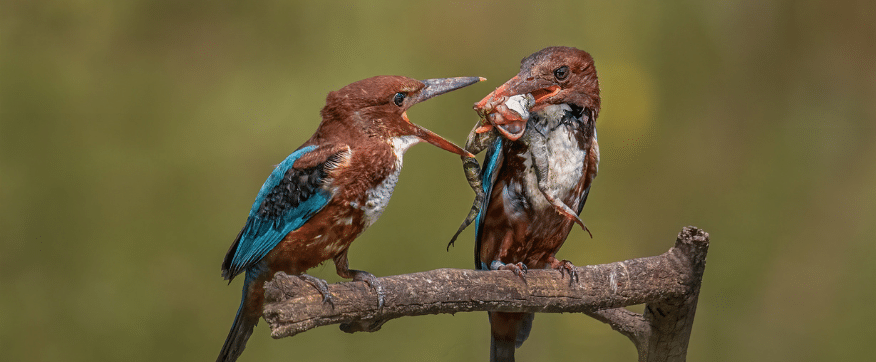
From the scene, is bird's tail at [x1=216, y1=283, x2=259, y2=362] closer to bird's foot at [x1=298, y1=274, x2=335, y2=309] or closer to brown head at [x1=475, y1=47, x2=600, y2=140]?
bird's foot at [x1=298, y1=274, x2=335, y2=309]

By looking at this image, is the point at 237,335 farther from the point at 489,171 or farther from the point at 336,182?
the point at 489,171

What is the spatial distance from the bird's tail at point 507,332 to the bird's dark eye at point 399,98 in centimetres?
86

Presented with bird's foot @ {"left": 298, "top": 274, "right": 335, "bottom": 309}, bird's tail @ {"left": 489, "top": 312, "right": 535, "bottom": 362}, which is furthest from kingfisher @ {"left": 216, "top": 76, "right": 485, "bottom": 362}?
bird's tail @ {"left": 489, "top": 312, "right": 535, "bottom": 362}

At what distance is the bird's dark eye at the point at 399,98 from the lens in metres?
1.81

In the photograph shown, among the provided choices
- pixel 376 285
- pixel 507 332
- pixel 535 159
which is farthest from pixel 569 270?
pixel 376 285

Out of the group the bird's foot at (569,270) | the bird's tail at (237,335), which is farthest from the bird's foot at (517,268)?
the bird's tail at (237,335)

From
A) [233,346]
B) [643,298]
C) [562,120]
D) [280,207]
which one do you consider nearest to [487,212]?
[562,120]

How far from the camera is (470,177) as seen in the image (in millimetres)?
1923

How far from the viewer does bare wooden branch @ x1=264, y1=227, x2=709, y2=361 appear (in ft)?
5.46

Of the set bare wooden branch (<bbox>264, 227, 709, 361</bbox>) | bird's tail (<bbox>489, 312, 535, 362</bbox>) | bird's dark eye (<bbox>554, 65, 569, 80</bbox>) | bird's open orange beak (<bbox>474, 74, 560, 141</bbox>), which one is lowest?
bird's tail (<bbox>489, 312, 535, 362</bbox>)

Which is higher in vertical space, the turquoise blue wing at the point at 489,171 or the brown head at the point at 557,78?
the brown head at the point at 557,78

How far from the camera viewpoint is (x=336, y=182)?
1.79 metres

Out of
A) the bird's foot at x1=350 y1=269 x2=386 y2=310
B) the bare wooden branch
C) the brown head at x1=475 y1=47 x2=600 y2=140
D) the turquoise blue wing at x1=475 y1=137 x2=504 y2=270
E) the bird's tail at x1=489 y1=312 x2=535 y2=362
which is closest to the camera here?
the bare wooden branch

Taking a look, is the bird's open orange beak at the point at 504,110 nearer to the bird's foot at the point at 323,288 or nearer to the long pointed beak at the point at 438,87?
the long pointed beak at the point at 438,87
